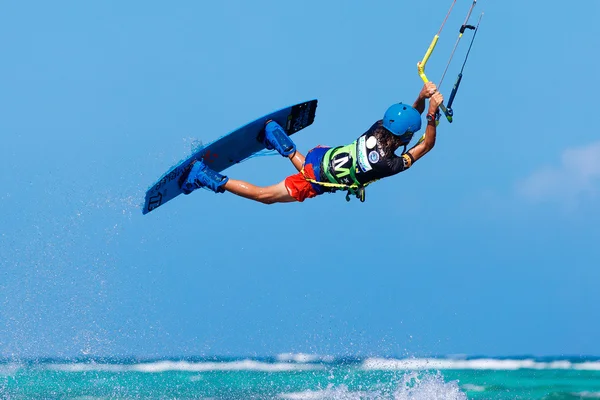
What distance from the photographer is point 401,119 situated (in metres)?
9.41

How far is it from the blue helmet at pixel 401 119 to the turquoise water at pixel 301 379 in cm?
467

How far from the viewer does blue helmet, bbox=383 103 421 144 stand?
9414 mm

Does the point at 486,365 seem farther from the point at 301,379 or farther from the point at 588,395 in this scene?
the point at 301,379

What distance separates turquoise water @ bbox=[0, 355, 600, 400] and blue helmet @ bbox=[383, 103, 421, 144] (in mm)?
4667

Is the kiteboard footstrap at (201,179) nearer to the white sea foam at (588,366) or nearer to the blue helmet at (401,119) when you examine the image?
the blue helmet at (401,119)

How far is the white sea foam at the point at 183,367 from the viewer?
19781mm

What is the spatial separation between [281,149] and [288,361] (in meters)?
11.2

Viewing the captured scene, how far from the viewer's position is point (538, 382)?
1841cm

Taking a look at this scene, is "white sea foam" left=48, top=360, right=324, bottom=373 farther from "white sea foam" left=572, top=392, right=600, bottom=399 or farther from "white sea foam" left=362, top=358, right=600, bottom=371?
"white sea foam" left=572, top=392, right=600, bottom=399

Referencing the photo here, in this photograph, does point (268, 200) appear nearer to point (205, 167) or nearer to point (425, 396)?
point (205, 167)

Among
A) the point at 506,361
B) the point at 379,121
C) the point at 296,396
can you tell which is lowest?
the point at 296,396

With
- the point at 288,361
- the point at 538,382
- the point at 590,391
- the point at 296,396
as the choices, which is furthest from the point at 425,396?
→ the point at 288,361

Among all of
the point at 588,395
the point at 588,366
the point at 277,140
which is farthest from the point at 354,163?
the point at 588,366

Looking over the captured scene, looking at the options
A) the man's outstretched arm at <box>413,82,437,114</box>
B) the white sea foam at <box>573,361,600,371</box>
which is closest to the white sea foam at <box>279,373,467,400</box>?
the man's outstretched arm at <box>413,82,437,114</box>
